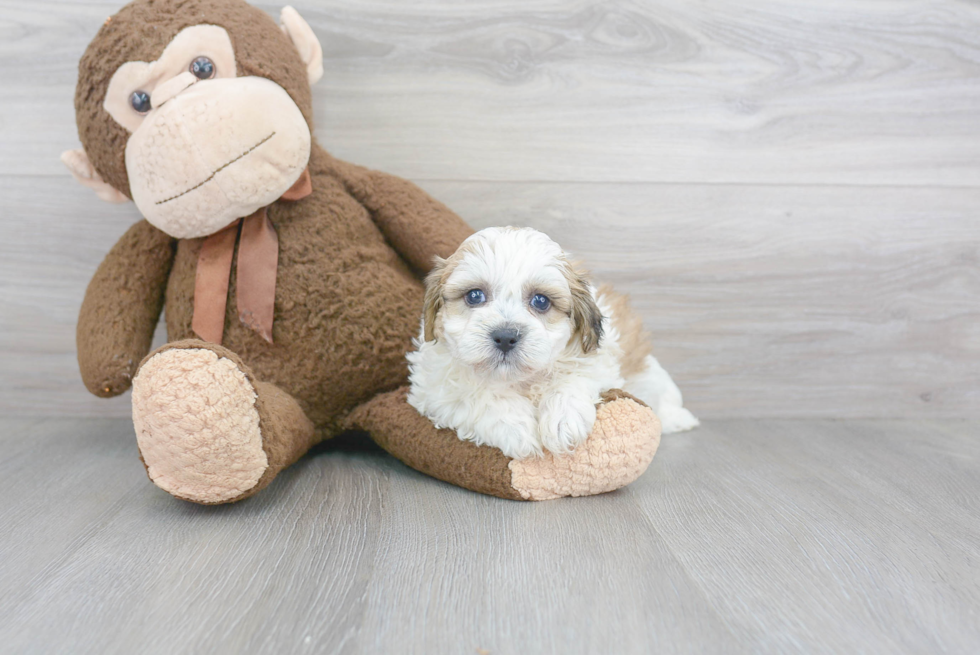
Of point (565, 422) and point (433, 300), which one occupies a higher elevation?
point (433, 300)

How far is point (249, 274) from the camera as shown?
4.11 feet

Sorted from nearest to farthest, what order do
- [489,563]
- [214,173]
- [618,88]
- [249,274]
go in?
[489,563]
[214,173]
[249,274]
[618,88]

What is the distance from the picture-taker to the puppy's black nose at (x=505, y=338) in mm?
1010

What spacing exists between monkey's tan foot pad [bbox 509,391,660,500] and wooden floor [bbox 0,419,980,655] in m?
0.03

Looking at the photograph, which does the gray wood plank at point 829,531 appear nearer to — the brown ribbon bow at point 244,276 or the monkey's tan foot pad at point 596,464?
the monkey's tan foot pad at point 596,464

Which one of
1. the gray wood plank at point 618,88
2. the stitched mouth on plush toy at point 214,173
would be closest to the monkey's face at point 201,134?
the stitched mouth on plush toy at point 214,173

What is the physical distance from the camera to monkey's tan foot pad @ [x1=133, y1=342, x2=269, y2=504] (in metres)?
0.97

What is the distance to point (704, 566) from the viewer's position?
90 centimetres

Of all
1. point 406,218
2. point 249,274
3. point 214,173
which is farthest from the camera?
point 406,218

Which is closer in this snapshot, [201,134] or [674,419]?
[201,134]

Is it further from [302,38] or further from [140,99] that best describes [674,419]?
[140,99]

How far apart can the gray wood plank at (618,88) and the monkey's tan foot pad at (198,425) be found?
0.74m

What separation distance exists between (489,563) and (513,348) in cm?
31

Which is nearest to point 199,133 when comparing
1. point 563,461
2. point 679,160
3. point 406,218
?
point 406,218
